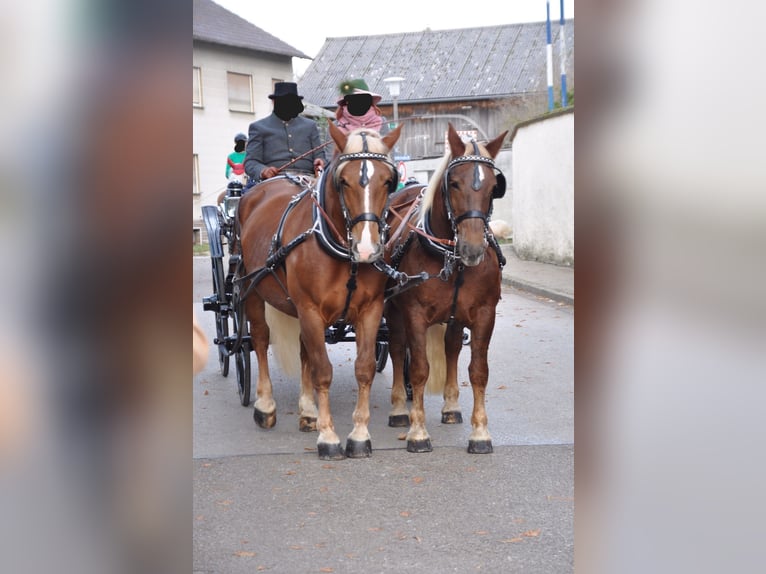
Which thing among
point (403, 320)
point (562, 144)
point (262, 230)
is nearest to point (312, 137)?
point (262, 230)

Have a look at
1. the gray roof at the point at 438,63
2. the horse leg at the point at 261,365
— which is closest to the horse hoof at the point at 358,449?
the horse leg at the point at 261,365

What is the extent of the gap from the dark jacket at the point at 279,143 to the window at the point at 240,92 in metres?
29.4

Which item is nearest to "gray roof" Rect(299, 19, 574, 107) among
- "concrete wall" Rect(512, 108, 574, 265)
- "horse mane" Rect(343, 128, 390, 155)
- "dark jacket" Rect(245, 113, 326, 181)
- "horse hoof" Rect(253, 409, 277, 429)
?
"concrete wall" Rect(512, 108, 574, 265)

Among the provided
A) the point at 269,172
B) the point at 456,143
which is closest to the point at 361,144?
the point at 456,143

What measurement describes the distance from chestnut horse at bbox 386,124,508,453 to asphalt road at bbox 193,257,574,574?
46cm

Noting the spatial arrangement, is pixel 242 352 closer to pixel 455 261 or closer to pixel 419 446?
pixel 419 446

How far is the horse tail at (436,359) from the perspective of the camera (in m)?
6.54

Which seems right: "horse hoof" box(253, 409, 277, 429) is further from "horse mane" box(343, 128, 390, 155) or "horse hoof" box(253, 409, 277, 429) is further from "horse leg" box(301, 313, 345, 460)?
"horse mane" box(343, 128, 390, 155)
